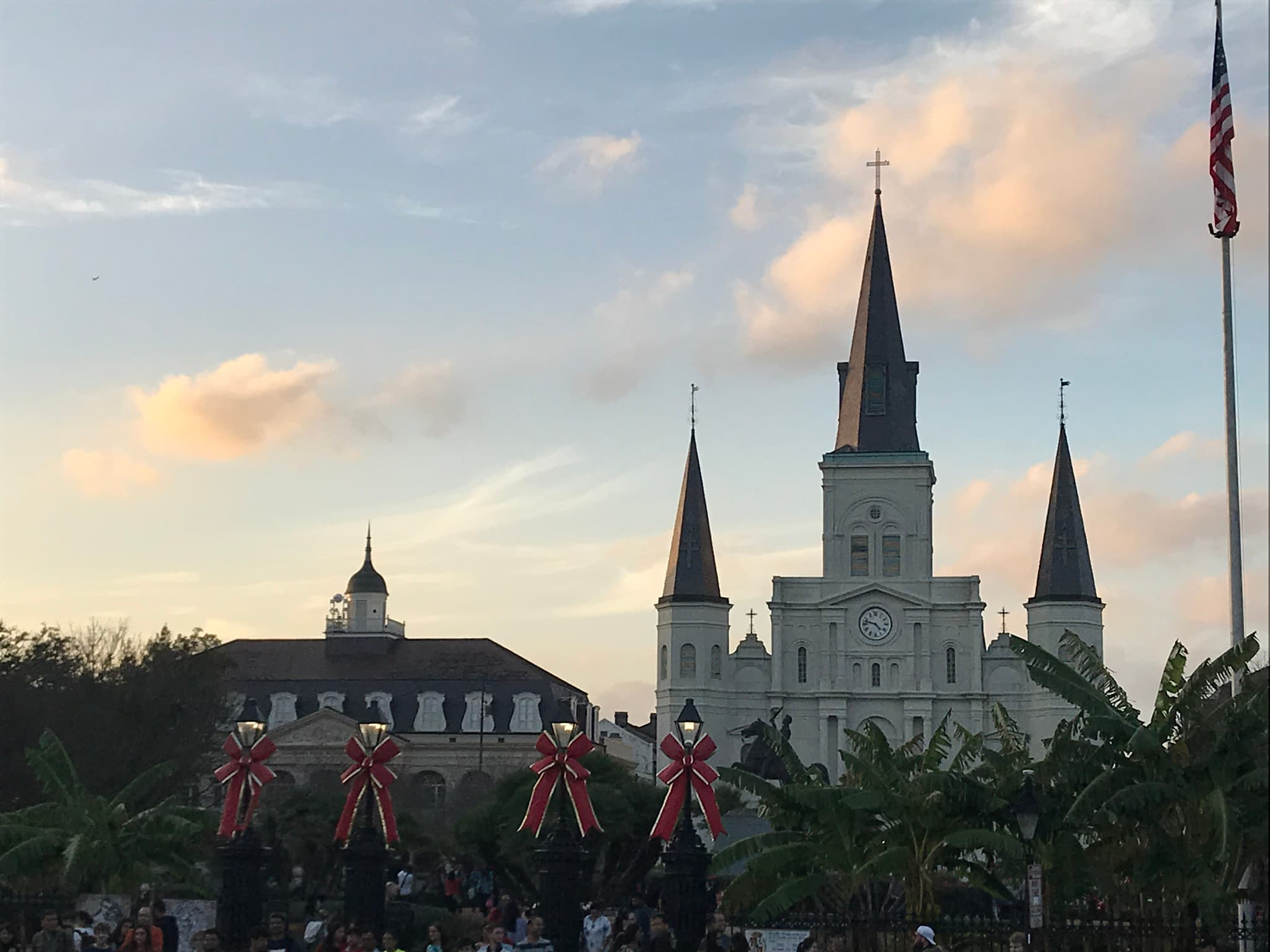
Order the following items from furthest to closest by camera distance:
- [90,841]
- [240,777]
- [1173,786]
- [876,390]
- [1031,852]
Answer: [876,390], [90,841], [240,777], [1173,786], [1031,852]

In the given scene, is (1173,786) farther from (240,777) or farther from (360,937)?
(240,777)

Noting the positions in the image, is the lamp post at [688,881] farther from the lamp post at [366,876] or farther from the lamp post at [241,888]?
the lamp post at [241,888]

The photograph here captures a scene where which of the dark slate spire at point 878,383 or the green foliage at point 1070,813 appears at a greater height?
the dark slate spire at point 878,383

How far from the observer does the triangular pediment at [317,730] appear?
325 feet

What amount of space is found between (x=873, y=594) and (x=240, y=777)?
74610 mm

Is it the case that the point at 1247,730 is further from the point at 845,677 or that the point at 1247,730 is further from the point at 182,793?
the point at 845,677

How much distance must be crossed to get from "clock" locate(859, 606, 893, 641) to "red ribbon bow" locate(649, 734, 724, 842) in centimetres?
7299

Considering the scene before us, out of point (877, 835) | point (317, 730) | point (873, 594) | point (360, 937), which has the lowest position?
point (360, 937)

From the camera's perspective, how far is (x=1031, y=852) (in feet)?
72.4

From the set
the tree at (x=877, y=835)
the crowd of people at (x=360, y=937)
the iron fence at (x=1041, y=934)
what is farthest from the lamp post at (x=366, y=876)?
the iron fence at (x=1041, y=934)

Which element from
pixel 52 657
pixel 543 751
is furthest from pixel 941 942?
pixel 52 657

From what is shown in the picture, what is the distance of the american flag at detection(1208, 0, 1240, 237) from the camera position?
23734mm

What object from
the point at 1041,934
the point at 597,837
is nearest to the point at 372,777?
the point at 1041,934

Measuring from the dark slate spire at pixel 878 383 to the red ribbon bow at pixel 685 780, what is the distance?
3014 inches
